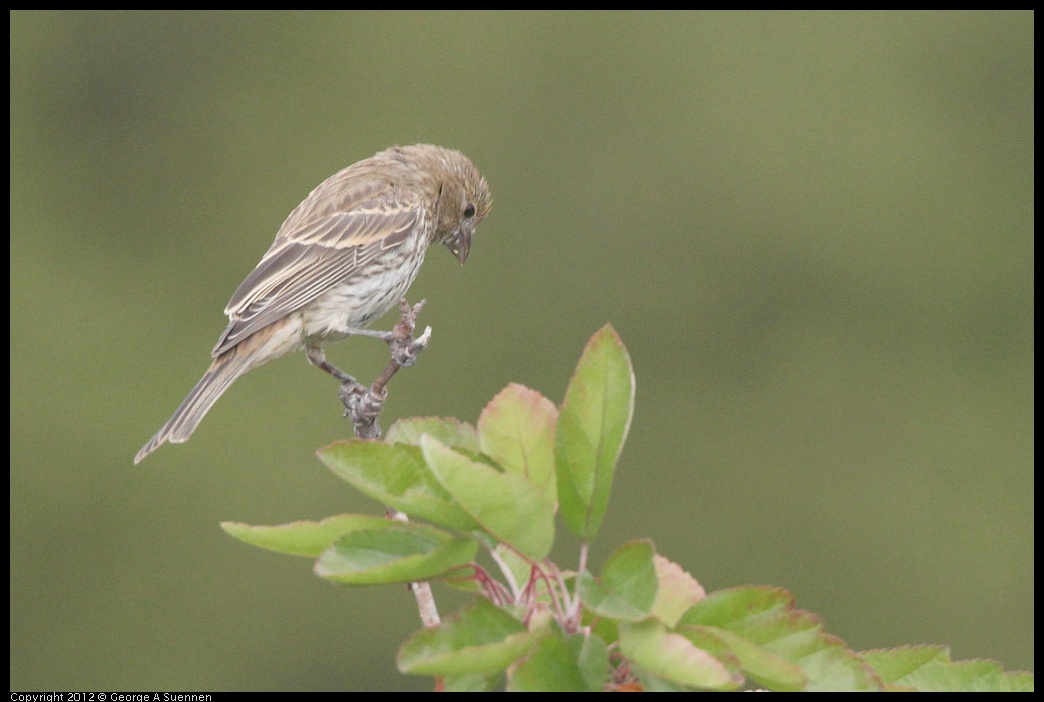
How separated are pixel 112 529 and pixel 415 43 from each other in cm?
761

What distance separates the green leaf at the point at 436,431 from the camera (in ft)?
10.5

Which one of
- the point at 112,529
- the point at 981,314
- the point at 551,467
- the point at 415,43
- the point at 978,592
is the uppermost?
the point at 415,43

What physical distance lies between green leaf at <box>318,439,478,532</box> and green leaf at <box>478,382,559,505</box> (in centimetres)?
22

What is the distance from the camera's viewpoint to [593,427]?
2799 mm

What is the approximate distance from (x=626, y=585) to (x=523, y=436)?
46cm

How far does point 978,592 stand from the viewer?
56.6 ft

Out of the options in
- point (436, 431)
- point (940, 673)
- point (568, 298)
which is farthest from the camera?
point (568, 298)

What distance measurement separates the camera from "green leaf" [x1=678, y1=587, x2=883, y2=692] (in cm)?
276

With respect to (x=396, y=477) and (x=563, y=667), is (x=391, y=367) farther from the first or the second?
(x=563, y=667)

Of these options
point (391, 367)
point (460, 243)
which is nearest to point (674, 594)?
point (391, 367)

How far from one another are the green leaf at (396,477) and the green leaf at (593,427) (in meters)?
0.22

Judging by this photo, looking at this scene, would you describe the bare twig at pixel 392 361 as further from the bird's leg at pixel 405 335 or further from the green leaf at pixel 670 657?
the green leaf at pixel 670 657

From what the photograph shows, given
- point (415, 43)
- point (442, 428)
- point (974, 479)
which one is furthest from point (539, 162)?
point (442, 428)

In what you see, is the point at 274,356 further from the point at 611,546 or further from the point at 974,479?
the point at 974,479
